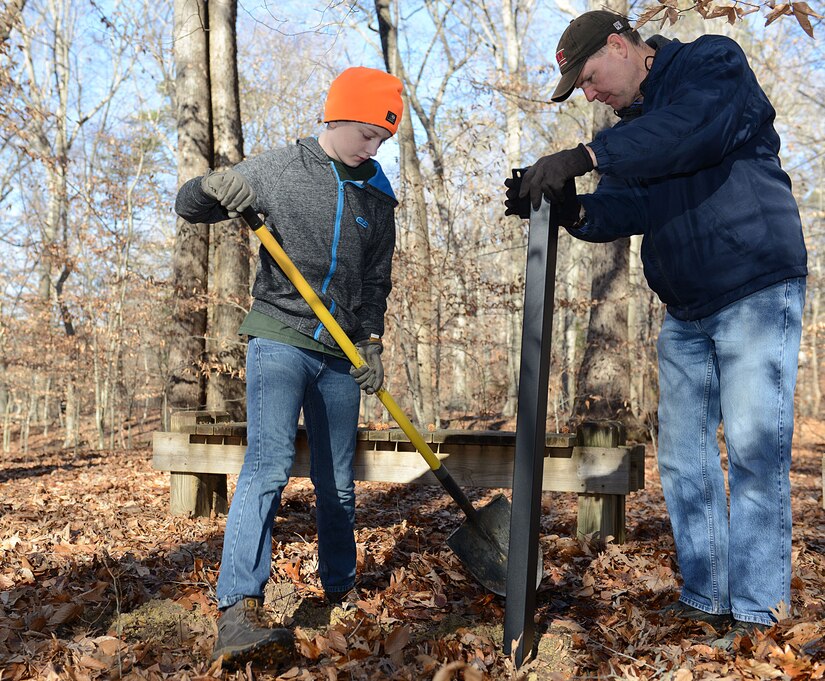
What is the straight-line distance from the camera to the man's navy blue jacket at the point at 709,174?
7.78 feet

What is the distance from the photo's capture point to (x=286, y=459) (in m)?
2.82

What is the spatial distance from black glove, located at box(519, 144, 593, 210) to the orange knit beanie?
0.72 metres

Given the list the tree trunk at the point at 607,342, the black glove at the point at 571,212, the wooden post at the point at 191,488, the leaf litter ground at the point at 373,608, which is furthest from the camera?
the tree trunk at the point at 607,342

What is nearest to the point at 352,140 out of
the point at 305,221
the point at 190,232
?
the point at 305,221

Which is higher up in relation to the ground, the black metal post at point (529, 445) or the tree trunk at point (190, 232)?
the tree trunk at point (190, 232)

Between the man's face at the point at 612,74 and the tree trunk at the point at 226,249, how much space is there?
18.6 feet

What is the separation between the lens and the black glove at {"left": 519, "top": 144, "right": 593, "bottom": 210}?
2.36 m

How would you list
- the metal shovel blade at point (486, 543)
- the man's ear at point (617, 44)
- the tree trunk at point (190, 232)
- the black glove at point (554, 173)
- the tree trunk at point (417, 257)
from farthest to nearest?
the tree trunk at point (417, 257) < the tree trunk at point (190, 232) < the metal shovel blade at point (486, 543) < the man's ear at point (617, 44) < the black glove at point (554, 173)

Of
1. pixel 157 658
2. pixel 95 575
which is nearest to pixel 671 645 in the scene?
pixel 157 658

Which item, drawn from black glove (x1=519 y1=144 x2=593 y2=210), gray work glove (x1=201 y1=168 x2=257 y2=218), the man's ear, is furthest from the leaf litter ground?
the man's ear

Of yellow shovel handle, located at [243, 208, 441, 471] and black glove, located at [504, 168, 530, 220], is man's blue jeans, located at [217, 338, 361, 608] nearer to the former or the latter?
yellow shovel handle, located at [243, 208, 441, 471]

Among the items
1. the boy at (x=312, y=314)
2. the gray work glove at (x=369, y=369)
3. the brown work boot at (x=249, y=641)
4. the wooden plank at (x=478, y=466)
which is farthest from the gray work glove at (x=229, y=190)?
the wooden plank at (x=478, y=466)

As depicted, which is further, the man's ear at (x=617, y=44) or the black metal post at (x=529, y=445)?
the man's ear at (x=617, y=44)

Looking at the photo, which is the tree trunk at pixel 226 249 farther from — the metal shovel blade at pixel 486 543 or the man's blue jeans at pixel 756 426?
the man's blue jeans at pixel 756 426
